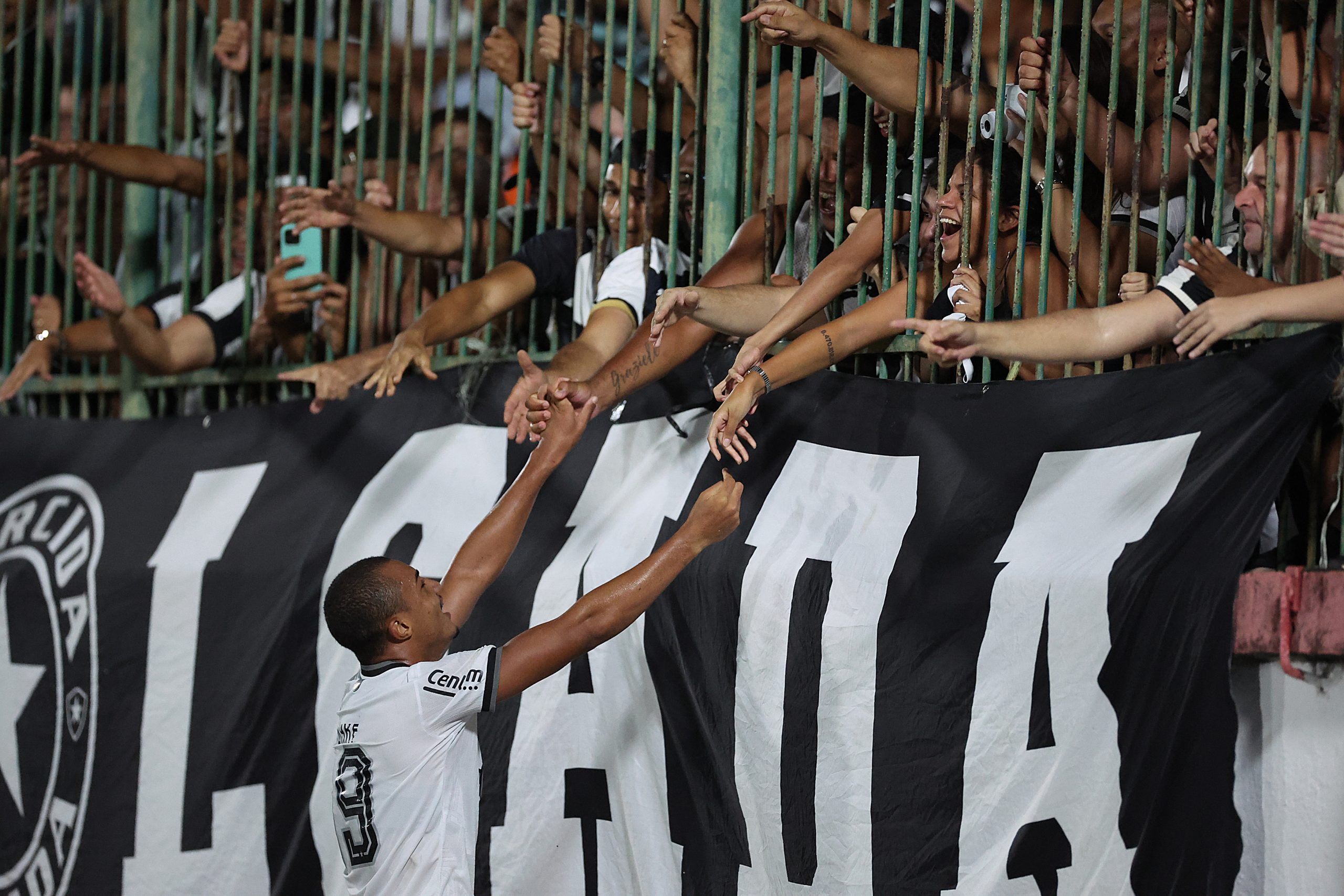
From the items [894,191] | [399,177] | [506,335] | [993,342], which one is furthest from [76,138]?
[993,342]

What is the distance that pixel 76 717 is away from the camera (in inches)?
234

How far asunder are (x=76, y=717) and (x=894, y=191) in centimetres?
378

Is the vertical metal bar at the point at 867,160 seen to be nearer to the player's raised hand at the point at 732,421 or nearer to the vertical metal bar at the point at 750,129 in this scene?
the vertical metal bar at the point at 750,129

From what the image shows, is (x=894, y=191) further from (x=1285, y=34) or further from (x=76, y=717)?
(x=76, y=717)

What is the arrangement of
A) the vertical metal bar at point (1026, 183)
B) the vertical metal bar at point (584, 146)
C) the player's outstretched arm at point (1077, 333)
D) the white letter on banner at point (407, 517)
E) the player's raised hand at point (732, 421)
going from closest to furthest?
1. the player's outstretched arm at point (1077, 333)
2. the player's raised hand at point (732, 421)
3. the vertical metal bar at point (1026, 183)
4. the white letter on banner at point (407, 517)
5. the vertical metal bar at point (584, 146)

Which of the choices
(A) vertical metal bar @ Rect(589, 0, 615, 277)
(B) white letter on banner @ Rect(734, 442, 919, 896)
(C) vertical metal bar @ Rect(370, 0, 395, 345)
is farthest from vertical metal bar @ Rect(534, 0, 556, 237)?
(B) white letter on banner @ Rect(734, 442, 919, 896)

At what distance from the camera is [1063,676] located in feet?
11.9

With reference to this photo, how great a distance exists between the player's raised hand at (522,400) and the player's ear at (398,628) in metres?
1.02

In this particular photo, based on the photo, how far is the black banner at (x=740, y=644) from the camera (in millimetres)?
3568

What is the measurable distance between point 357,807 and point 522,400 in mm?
1561

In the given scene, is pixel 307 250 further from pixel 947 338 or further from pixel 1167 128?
pixel 1167 128

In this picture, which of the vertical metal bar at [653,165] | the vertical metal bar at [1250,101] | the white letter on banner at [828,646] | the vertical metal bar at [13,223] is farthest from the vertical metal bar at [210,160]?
the vertical metal bar at [1250,101]

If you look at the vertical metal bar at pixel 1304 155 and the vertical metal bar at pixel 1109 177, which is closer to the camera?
the vertical metal bar at pixel 1304 155

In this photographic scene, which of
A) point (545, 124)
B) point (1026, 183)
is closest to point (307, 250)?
point (545, 124)
